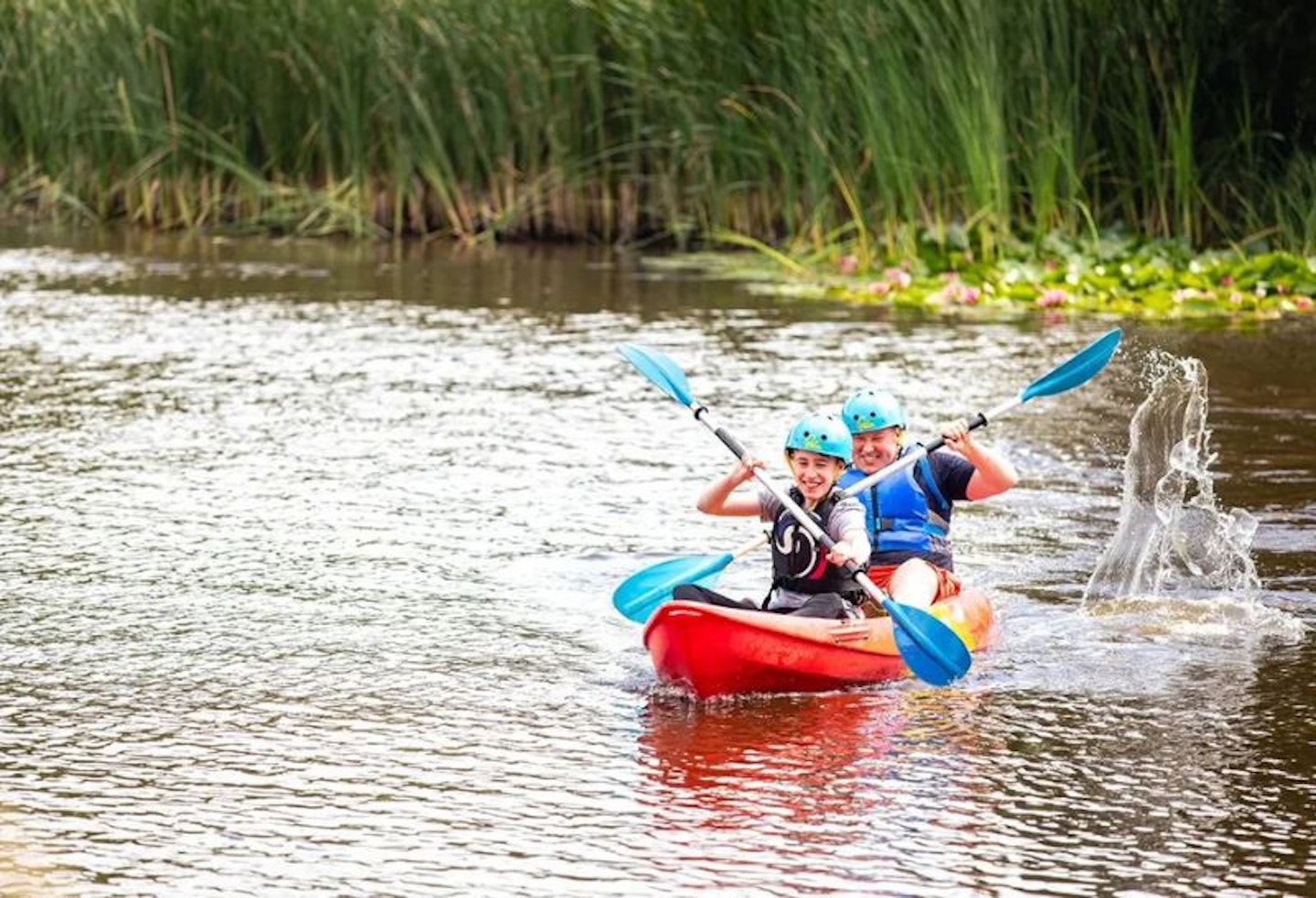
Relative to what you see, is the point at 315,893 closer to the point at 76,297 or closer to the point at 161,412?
the point at 161,412

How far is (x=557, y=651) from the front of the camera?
21.0 ft

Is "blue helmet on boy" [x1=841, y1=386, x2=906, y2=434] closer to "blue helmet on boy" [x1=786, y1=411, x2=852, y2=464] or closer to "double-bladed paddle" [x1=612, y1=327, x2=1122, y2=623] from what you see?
"double-bladed paddle" [x1=612, y1=327, x2=1122, y2=623]

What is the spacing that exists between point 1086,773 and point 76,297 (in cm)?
1030

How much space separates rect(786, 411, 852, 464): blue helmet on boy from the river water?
63 cm

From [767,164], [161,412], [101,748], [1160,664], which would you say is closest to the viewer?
[101,748]

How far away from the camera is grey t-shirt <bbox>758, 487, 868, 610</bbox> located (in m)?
6.25

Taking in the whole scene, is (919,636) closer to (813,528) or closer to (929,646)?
(929,646)

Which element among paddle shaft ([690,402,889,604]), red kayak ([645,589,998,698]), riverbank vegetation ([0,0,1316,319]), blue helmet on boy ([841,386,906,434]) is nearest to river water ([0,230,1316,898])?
red kayak ([645,589,998,698])

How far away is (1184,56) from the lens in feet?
46.4

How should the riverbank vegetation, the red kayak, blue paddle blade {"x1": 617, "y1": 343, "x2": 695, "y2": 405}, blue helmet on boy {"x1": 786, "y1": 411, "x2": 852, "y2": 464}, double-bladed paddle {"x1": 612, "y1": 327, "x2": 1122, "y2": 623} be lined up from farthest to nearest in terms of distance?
the riverbank vegetation, blue paddle blade {"x1": 617, "y1": 343, "x2": 695, "y2": 405}, double-bladed paddle {"x1": 612, "y1": 327, "x2": 1122, "y2": 623}, blue helmet on boy {"x1": 786, "y1": 411, "x2": 852, "y2": 464}, the red kayak

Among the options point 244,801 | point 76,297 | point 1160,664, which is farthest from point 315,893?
point 76,297

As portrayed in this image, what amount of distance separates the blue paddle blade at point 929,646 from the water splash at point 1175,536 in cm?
109

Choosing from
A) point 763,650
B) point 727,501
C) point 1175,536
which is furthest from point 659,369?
point 1175,536

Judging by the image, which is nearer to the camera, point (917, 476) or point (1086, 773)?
point (1086, 773)
